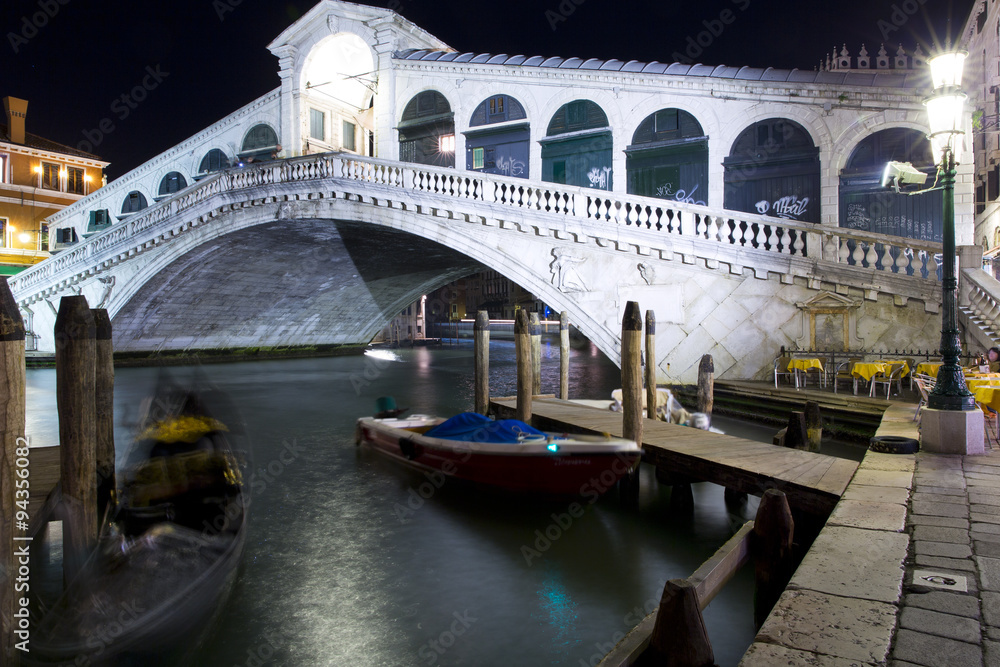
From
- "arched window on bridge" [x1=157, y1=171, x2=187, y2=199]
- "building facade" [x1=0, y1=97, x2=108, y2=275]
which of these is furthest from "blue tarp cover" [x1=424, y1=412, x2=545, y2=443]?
"building facade" [x1=0, y1=97, x2=108, y2=275]

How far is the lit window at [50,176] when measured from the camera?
23.7m

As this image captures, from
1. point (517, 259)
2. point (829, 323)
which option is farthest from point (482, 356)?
point (829, 323)

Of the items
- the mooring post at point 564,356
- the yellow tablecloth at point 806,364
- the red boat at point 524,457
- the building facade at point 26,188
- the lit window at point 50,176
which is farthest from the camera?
the lit window at point 50,176

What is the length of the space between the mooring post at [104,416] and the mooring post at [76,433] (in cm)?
29

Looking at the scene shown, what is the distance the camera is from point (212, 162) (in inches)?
701

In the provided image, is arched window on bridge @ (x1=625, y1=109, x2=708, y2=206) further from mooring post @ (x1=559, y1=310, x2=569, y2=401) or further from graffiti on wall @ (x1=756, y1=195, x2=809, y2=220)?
mooring post @ (x1=559, y1=310, x2=569, y2=401)

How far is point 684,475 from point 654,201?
5293mm

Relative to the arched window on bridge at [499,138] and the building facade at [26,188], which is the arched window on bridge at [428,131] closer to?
the arched window on bridge at [499,138]

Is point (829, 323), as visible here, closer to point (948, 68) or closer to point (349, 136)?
point (948, 68)

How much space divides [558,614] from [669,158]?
10.2m

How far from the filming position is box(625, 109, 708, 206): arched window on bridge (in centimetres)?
1147

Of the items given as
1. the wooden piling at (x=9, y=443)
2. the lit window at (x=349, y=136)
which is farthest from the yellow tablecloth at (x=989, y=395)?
the lit window at (x=349, y=136)

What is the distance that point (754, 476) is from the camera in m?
3.92

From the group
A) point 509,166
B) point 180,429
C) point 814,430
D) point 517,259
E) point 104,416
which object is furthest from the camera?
point 509,166
